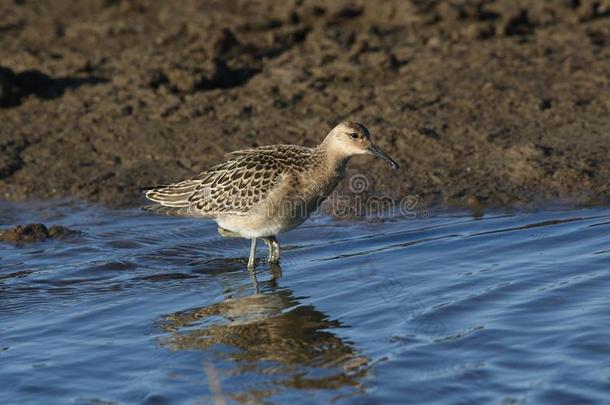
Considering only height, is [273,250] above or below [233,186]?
below

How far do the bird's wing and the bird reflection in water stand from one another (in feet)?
2.83

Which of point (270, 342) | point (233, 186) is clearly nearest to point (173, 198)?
point (233, 186)

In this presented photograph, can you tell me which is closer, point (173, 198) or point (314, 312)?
point (314, 312)

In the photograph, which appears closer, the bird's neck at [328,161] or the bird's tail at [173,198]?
the bird's neck at [328,161]

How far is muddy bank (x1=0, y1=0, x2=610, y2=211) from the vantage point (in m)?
12.5

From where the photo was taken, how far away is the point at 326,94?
45.1 feet

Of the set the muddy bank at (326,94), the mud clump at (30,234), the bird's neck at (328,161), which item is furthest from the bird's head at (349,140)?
the mud clump at (30,234)

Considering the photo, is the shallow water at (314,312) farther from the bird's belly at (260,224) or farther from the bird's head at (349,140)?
the bird's head at (349,140)

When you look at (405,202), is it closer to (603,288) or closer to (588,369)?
(603,288)

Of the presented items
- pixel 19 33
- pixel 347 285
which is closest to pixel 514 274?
pixel 347 285

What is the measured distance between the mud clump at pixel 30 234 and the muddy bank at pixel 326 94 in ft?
3.72

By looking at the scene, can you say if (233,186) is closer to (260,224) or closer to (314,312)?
(260,224)

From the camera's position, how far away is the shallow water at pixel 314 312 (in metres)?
7.92

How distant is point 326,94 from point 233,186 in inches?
138
